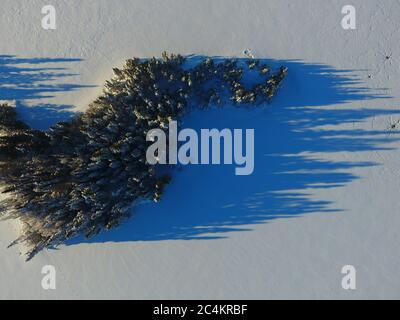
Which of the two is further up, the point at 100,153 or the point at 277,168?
the point at 100,153

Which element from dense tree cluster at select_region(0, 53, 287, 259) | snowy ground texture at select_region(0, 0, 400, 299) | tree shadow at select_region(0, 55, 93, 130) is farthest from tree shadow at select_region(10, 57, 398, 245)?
tree shadow at select_region(0, 55, 93, 130)

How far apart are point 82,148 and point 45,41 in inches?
134

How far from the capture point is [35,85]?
39.2 feet

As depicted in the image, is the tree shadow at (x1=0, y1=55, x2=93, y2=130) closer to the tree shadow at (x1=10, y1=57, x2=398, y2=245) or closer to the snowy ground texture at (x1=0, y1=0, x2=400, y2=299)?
the snowy ground texture at (x1=0, y1=0, x2=400, y2=299)

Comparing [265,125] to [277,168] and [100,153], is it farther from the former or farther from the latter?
[100,153]

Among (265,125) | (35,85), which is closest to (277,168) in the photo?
(265,125)

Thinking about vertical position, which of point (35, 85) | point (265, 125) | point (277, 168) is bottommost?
point (277, 168)

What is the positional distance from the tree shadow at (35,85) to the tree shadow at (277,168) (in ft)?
11.6

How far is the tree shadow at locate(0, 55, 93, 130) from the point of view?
11914mm

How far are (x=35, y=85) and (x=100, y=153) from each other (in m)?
3.05

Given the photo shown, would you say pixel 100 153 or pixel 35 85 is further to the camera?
pixel 35 85

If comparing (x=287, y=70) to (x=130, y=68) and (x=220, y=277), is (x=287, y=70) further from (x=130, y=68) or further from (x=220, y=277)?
(x=220, y=277)

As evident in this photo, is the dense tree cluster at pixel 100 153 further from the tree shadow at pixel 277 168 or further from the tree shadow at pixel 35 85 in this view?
the tree shadow at pixel 277 168
